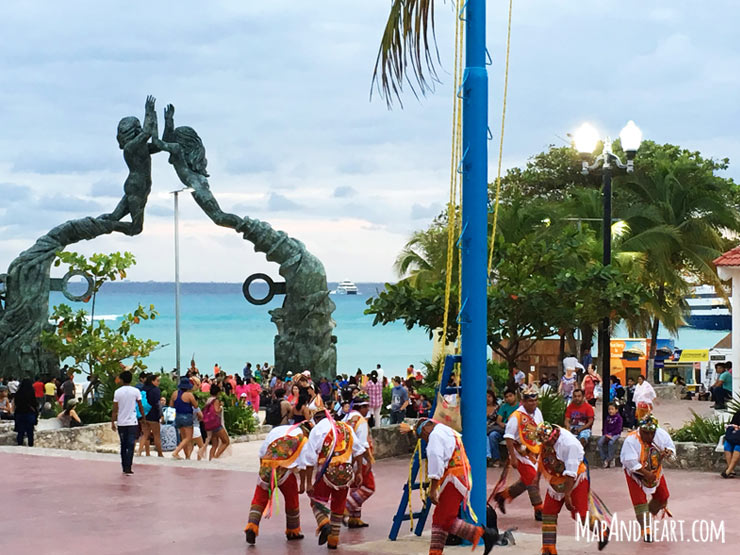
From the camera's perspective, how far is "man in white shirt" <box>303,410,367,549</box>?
11156 mm

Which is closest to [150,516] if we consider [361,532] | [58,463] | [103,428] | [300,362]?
[361,532]

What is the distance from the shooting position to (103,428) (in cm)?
2362

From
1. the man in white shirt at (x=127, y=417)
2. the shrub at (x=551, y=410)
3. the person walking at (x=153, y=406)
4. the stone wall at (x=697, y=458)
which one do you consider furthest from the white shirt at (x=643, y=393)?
the man in white shirt at (x=127, y=417)

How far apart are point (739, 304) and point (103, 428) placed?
13591mm

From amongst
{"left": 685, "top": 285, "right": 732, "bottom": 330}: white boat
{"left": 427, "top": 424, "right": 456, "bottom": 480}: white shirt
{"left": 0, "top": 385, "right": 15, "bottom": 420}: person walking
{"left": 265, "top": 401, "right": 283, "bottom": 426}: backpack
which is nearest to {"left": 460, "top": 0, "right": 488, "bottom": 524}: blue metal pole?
{"left": 427, "top": 424, "right": 456, "bottom": 480}: white shirt

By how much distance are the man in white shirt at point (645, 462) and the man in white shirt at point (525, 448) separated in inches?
51.9

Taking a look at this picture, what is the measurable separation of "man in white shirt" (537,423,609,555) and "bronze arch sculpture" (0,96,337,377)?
24693 mm

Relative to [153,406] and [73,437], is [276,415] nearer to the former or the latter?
[153,406]

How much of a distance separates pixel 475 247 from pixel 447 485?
2394mm

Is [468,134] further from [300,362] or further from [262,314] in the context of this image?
[262,314]

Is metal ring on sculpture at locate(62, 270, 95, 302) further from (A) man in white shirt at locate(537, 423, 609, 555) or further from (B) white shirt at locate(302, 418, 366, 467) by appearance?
(A) man in white shirt at locate(537, 423, 609, 555)

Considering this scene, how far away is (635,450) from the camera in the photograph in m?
11.4

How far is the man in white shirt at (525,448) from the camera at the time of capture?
41.4ft

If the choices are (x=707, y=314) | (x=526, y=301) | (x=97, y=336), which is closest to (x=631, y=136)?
(x=526, y=301)
